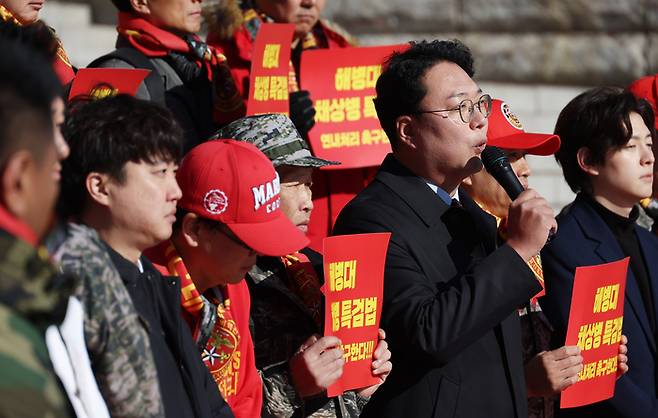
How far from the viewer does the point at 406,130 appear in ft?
12.9

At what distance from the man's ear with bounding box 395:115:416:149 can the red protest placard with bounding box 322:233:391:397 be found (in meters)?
0.44

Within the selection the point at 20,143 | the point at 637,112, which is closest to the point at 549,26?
the point at 637,112

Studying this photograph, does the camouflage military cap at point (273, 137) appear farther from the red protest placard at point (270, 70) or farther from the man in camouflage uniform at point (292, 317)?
the red protest placard at point (270, 70)

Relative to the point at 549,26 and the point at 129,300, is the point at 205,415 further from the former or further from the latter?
the point at 549,26

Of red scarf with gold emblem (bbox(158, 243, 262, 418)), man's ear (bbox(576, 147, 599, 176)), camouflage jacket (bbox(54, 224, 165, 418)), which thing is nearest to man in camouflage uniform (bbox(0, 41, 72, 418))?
camouflage jacket (bbox(54, 224, 165, 418))

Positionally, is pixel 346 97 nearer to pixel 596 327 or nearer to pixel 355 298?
pixel 596 327

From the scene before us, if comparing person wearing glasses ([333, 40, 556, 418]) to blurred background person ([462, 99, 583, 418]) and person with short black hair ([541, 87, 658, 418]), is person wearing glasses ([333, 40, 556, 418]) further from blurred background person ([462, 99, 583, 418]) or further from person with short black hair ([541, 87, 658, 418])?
person with short black hair ([541, 87, 658, 418])

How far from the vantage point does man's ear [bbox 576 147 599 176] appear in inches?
192

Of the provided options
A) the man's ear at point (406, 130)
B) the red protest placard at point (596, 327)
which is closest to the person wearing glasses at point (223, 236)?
the man's ear at point (406, 130)

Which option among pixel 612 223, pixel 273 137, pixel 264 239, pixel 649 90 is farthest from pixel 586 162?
pixel 264 239

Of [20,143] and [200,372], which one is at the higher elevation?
[20,143]

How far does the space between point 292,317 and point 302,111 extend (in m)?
1.25

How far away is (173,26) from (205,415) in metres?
2.25

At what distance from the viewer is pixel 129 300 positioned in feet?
8.63
